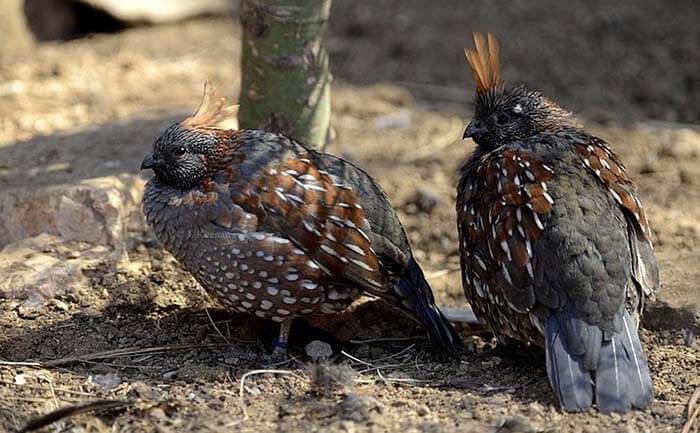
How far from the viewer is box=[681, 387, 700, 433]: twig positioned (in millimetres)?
5157

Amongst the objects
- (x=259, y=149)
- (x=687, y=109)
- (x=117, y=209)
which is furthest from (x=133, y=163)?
(x=687, y=109)

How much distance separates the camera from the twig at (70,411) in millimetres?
4828

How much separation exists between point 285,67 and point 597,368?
280cm

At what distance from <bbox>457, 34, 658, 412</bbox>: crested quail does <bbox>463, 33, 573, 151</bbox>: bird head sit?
0.06 feet

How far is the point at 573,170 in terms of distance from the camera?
5879 mm

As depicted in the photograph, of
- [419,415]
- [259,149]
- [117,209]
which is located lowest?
[419,415]

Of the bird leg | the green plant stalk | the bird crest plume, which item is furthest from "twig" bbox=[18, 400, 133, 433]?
the green plant stalk

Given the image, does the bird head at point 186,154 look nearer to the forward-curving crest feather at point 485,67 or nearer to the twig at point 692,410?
the forward-curving crest feather at point 485,67

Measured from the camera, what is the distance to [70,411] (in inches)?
193

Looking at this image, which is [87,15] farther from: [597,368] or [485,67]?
[597,368]

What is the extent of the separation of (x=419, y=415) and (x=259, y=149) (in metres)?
1.80

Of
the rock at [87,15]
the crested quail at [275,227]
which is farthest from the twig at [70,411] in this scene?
the rock at [87,15]

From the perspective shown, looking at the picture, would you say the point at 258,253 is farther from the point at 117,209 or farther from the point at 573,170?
the point at 573,170

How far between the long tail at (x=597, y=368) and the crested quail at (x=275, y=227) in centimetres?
88
